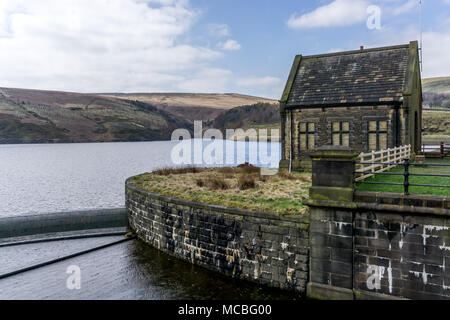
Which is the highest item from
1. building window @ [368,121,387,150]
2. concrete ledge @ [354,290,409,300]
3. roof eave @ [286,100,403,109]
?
roof eave @ [286,100,403,109]

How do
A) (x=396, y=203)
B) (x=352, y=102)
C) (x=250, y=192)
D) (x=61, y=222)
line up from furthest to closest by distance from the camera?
(x=352, y=102) < (x=61, y=222) < (x=250, y=192) < (x=396, y=203)

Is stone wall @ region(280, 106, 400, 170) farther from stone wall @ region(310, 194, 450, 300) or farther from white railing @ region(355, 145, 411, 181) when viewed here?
stone wall @ region(310, 194, 450, 300)

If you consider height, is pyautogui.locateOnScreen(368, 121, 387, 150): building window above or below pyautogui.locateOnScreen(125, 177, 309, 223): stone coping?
above

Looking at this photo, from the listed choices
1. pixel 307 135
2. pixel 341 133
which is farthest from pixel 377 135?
pixel 307 135

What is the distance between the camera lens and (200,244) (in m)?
12.9

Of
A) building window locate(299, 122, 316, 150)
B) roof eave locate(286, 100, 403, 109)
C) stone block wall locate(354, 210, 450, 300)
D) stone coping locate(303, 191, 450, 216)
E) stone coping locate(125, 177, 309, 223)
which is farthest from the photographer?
building window locate(299, 122, 316, 150)

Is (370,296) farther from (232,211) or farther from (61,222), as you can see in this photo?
(61,222)

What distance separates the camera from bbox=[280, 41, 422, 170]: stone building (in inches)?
792

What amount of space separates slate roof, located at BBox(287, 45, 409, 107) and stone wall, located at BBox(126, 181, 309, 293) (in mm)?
13039

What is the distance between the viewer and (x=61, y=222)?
19828 millimetres

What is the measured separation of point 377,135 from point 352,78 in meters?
4.60

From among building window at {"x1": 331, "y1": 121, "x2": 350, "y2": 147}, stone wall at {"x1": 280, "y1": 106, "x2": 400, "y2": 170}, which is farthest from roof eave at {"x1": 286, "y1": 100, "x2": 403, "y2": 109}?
building window at {"x1": 331, "y1": 121, "x2": 350, "y2": 147}
